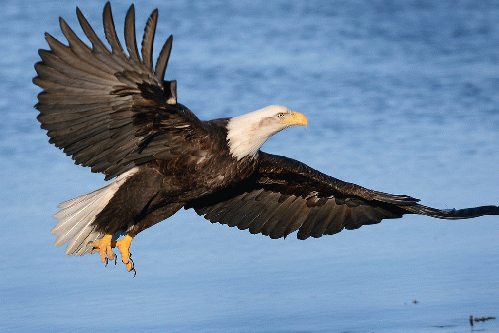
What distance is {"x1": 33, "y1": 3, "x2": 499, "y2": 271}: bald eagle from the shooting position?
4.98m

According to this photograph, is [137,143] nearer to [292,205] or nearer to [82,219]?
[82,219]

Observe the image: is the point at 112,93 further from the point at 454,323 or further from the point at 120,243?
the point at 454,323

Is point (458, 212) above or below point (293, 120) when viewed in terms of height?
below

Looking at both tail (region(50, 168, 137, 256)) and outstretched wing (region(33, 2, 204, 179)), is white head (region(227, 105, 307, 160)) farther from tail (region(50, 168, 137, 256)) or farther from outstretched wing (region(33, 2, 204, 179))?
tail (region(50, 168, 137, 256))

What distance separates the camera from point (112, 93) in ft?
16.7

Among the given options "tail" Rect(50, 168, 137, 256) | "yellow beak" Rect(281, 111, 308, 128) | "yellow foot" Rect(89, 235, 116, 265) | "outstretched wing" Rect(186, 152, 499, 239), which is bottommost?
"yellow foot" Rect(89, 235, 116, 265)

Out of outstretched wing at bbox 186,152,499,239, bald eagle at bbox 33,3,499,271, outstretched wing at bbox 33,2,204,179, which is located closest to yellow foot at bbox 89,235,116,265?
bald eagle at bbox 33,3,499,271

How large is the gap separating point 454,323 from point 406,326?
34 centimetres

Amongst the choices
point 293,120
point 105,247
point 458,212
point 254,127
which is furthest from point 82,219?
point 458,212

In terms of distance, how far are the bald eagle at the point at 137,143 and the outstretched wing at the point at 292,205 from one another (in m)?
0.02

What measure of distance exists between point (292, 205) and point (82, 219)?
192 centimetres

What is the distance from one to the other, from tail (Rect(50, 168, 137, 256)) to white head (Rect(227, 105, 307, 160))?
80 cm

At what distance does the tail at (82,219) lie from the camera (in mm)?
5766

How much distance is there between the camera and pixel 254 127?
568cm
